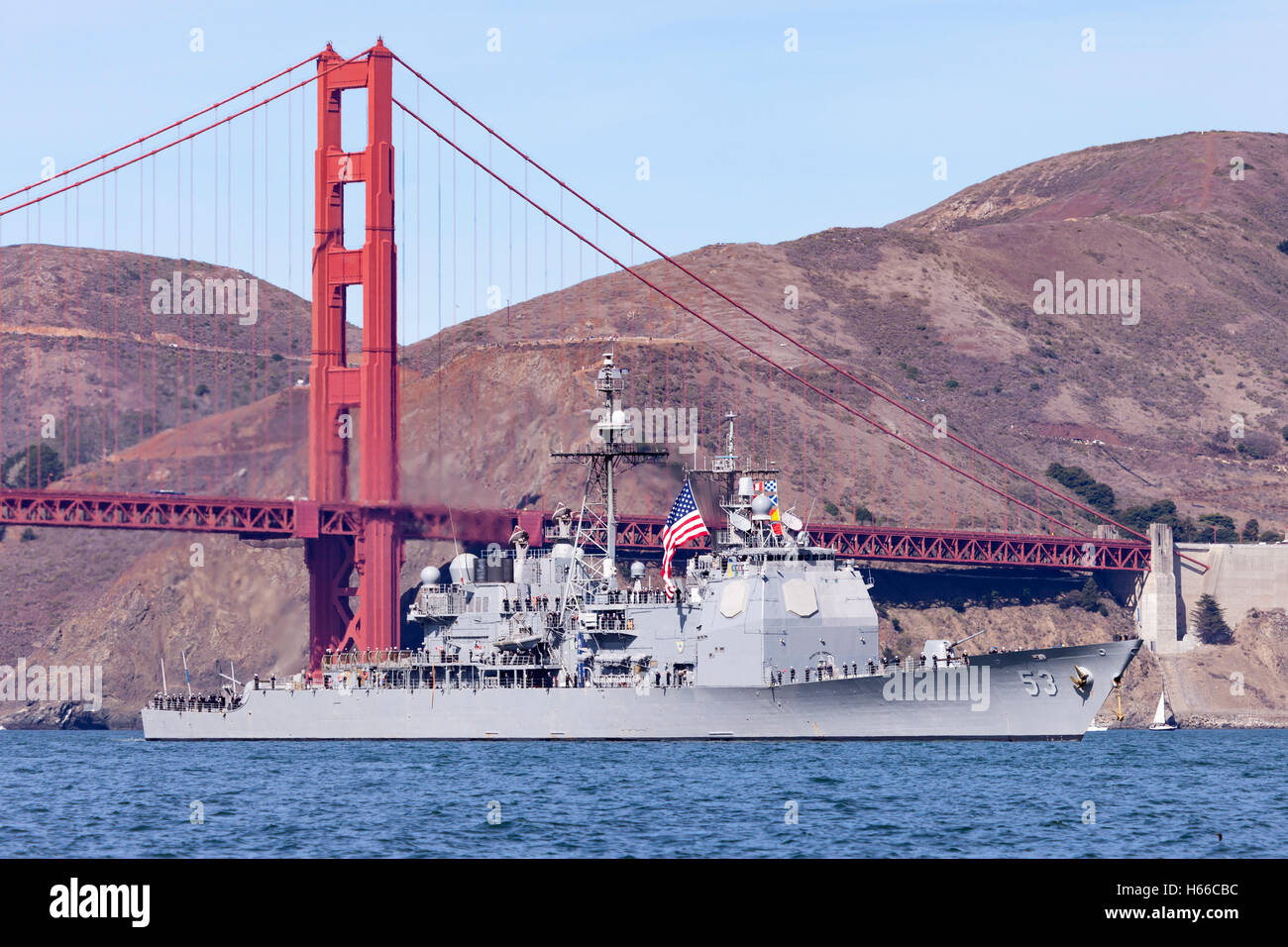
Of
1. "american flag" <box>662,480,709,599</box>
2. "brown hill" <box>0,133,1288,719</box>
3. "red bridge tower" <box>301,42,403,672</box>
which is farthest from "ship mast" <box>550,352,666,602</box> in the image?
Answer: "red bridge tower" <box>301,42,403,672</box>

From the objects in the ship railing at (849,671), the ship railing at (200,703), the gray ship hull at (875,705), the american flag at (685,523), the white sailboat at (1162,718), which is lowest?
the white sailboat at (1162,718)

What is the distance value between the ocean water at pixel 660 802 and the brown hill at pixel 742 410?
26797mm

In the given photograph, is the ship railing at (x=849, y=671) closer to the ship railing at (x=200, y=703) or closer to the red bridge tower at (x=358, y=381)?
the ship railing at (x=200, y=703)

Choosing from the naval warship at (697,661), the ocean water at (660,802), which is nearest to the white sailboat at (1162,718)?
the ocean water at (660,802)

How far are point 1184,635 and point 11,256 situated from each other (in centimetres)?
14392

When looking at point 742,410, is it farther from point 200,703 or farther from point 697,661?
point 697,661

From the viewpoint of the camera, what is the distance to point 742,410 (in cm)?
12962

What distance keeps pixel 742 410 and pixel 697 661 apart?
74.5 metres

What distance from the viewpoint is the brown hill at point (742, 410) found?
11050 cm

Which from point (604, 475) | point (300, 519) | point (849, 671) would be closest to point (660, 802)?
point (849, 671)
